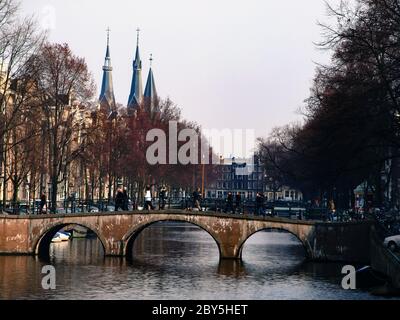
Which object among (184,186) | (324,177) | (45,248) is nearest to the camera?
(324,177)

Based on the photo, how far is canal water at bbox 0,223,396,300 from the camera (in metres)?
37.2

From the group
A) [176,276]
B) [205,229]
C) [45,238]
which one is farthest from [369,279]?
[45,238]

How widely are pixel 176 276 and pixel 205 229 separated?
7.92 metres

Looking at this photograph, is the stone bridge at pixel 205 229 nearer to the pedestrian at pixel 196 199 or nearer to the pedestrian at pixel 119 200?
the pedestrian at pixel 119 200

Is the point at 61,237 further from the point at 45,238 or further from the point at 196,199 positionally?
the point at 196,199

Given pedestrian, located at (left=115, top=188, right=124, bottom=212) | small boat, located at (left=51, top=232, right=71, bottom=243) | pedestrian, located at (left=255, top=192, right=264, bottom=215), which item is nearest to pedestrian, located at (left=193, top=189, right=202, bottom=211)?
pedestrian, located at (left=255, top=192, right=264, bottom=215)

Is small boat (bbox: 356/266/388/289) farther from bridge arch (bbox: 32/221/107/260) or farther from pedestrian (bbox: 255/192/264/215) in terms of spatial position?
bridge arch (bbox: 32/221/107/260)

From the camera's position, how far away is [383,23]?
39281 mm

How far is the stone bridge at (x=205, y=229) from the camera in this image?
49.8 m
